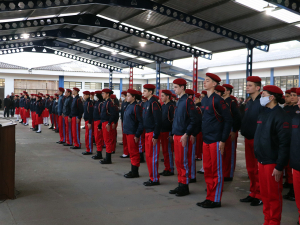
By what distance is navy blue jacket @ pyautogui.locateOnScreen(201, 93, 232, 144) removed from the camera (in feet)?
14.8

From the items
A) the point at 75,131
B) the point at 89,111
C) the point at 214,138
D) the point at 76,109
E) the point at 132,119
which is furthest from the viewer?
the point at 75,131

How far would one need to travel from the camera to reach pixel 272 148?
3.62 meters

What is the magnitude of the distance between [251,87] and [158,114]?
6.04 feet

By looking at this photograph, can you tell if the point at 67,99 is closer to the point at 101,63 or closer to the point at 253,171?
the point at 253,171

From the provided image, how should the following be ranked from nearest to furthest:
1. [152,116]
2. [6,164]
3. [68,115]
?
[6,164] < [152,116] < [68,115]

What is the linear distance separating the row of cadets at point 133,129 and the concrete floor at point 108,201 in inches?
11.9

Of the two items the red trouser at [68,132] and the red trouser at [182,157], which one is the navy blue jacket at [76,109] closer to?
the red trouser at [68,132]

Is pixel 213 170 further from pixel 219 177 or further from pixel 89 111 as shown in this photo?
pixel 89 111

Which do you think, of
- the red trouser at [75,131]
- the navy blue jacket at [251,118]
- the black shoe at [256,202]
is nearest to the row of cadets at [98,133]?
the red trouser at [75,131]

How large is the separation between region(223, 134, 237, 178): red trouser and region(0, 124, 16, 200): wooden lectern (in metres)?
4.24

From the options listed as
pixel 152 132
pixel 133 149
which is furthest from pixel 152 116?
pixel 133 149

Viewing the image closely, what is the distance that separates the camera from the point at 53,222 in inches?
155

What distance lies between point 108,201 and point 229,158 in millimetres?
2977

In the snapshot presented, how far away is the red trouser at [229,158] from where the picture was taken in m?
6.35
